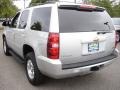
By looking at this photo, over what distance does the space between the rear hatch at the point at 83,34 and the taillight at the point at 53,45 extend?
79 mm

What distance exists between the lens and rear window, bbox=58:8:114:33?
3.87 m

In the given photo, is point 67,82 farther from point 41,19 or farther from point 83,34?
point 41,19

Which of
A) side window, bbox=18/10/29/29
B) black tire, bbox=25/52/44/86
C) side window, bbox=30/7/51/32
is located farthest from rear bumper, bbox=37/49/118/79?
side window, bbox=18/10/29/29

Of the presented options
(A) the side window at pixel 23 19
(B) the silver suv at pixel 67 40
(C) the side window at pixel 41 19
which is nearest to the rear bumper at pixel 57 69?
(B) the silver suv at pixel 67 40

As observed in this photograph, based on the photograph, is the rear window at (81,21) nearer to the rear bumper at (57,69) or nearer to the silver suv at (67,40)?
the silver suv at (67,40)

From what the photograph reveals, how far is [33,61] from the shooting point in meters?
A: 4.38

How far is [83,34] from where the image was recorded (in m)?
3.91

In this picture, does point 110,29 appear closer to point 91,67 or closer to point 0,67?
point 91,67

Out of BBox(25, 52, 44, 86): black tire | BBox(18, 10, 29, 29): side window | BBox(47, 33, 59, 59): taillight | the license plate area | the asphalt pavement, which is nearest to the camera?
BBox(47, 33, 59, 59): taillight

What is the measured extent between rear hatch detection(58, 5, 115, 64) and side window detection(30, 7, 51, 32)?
0.92ft

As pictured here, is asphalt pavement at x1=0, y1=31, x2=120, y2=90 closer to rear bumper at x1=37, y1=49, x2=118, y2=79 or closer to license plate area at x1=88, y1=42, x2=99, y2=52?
rear bumper at x1=37, y1=49, x2=118, y2=79

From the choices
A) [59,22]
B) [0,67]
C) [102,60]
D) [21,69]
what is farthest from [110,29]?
[0,67]

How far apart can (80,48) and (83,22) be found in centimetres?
61

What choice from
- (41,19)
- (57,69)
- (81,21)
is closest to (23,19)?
(41,19)
